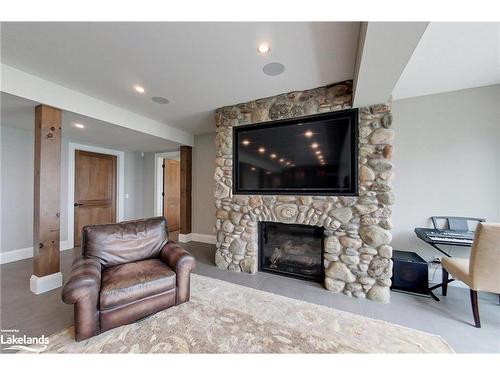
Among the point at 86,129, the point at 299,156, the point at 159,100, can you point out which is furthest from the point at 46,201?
the point at 299,156

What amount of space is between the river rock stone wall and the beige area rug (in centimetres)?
53

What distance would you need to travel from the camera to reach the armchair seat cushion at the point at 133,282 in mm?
1556

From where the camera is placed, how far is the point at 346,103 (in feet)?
7.48

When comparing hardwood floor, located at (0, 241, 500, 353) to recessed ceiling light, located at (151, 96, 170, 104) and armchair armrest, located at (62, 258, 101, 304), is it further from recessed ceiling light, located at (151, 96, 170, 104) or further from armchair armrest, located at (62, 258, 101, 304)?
recessed ceiling light, located at (151, 96, 170, 104)

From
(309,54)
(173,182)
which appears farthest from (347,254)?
(173,182)

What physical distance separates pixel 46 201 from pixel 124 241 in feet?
3.95

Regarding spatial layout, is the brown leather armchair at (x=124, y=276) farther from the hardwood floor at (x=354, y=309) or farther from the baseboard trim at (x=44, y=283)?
the baseboard trim at (x=44, y=283)

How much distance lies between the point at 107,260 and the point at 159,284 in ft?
2.24

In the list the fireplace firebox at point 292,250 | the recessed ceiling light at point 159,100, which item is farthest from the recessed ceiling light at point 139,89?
the fireplace firebox at point 292,250

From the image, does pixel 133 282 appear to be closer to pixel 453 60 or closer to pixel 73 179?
pixel 73 179

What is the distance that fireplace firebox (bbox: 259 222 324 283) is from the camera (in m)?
2.66

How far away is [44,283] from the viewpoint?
2256mm

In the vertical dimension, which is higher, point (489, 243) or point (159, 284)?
point (489, 243)
